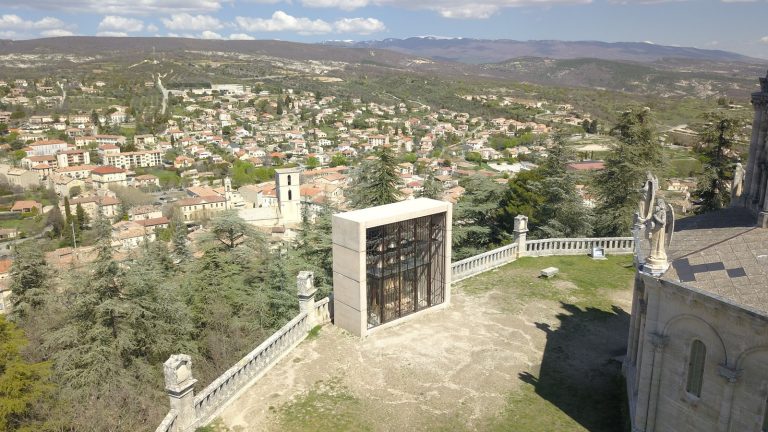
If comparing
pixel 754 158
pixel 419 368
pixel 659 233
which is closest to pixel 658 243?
pixel 659 233

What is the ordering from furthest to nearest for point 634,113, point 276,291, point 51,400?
1. point 634,113
2. point 276,291
3. point 51,400

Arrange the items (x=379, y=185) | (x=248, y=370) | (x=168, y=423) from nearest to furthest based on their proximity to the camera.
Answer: (x=168, y=423), (x=248, y=370), (x=379, y=185)

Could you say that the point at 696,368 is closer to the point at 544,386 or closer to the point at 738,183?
the point at 544,386

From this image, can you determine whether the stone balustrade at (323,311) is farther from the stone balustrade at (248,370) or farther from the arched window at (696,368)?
the arched window at (696,368)

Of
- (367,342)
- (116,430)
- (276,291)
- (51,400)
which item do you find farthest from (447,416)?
(51,400)

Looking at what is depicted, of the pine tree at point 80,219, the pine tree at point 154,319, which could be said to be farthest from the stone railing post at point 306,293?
the pine tree at point 80,219

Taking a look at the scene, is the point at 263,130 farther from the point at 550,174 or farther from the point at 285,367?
the point at 285,367
